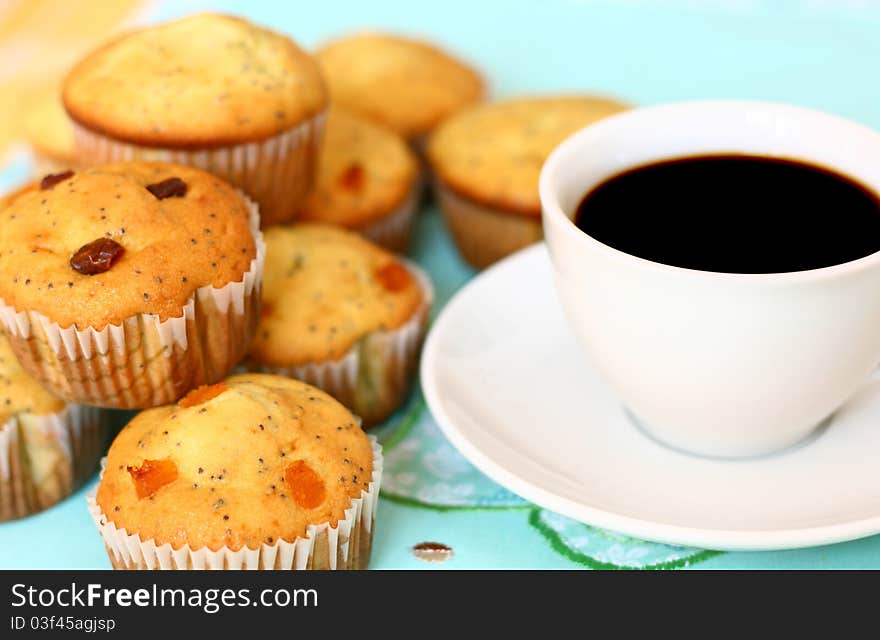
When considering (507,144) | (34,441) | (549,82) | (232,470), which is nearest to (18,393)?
(34,441)

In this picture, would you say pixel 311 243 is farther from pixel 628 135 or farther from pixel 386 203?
pixel 628 135

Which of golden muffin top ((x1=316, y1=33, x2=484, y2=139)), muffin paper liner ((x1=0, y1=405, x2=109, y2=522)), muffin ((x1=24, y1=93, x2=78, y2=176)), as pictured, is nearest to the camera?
muffin paper liner ((x1=0, y1=405, x2=109, y2=522))

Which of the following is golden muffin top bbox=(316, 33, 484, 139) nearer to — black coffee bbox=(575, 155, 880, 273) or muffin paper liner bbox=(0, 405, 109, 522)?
black coffee bbox=(575, 155, 880, 273)

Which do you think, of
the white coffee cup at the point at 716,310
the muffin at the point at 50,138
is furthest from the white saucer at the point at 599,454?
the muffin at the point at 50,138

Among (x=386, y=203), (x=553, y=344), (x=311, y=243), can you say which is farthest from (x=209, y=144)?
(x=553, y=344)

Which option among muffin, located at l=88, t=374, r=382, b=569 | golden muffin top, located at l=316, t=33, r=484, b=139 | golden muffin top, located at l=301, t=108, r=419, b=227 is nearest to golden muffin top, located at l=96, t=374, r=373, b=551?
muffin, located at l=88, t=374, r=382, b=569

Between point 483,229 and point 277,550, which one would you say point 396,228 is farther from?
point 277,550
